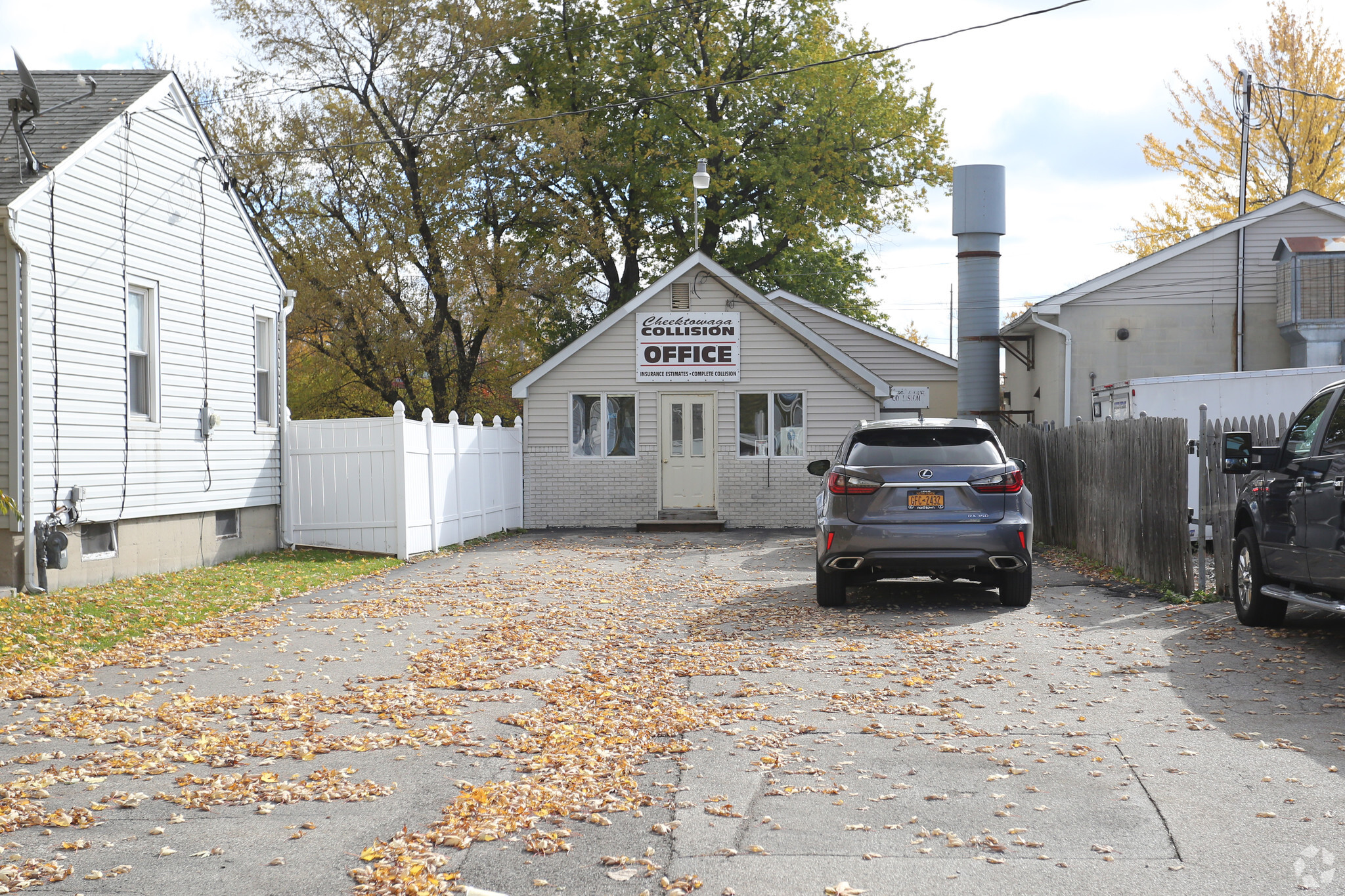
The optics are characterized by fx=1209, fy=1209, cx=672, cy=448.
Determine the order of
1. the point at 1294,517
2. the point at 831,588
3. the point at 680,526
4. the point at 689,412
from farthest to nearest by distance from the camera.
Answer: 1. the point at 689,412
2. the point at 680,526
3. the point at 831,588
4. the point at 1294,517

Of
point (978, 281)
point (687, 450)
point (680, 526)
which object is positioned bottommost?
point (680, 526)

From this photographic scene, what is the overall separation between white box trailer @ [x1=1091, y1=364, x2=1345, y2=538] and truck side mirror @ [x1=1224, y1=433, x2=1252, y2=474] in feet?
23.3

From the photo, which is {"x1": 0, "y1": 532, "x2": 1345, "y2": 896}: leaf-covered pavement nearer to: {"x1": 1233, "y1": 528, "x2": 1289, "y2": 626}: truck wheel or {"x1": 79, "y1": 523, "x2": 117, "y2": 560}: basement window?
{"x1": 1233, "y1": 528, "x2": 1289, "y2": 626}: truck wheel

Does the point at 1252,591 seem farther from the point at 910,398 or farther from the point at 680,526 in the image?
the point at 910,398

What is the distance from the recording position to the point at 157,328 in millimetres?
14289

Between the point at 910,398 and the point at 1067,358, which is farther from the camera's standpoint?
the point at 910,398

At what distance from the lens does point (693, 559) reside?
16609 mm

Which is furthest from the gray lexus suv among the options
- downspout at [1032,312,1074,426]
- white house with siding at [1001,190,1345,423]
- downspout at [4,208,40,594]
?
white house with siding at [1001,190,1345,423]

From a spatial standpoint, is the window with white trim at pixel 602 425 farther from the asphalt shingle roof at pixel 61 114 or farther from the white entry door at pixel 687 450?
the asphalt shingle roof at pixel 61 114

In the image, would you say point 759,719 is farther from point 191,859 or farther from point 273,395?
point 273,395

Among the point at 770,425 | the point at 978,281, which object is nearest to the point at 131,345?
the point at 770,425

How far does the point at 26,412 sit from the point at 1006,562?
9303 mm

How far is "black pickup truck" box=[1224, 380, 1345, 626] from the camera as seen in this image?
26.3ft

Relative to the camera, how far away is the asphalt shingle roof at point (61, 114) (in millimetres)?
12156
